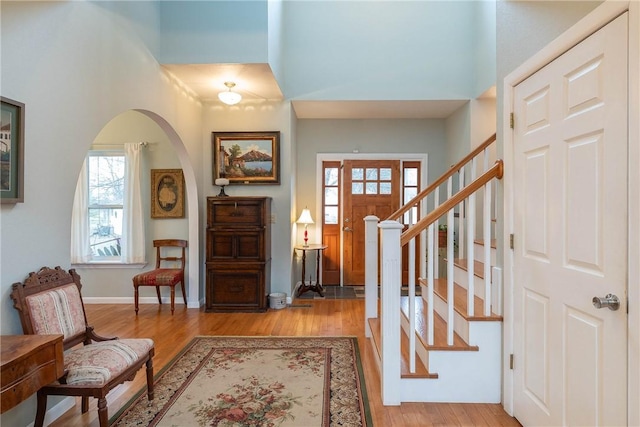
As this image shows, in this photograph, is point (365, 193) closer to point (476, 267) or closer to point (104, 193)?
point (476, 267)

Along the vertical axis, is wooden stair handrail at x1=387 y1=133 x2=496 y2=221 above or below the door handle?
above

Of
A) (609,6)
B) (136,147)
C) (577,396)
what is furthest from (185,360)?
(609,6)

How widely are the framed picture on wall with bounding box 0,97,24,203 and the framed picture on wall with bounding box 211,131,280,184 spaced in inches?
111

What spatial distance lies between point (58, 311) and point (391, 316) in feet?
6.59

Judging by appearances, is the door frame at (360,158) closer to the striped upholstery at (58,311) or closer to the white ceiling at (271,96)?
the white ceiling at (271,96)

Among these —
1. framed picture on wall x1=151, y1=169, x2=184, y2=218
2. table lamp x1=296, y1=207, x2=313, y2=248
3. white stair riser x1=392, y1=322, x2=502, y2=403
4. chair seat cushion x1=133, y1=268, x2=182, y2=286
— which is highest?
framed picture on wall x1=151, y1=169, x2=184, y2=218

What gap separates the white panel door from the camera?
4.64 ft

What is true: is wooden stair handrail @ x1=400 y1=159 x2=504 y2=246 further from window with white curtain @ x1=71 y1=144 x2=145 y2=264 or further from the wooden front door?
window with white curtain @ x1=71 y1=144 x2=145 y2=264

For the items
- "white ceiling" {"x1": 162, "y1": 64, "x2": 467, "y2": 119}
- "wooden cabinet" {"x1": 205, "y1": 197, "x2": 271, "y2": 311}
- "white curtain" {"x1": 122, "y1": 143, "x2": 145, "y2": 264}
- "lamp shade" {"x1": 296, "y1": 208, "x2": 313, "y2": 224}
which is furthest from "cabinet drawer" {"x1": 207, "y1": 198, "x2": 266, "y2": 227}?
"white ceiling" {"x1": 162, "y1": 64, "x2": 467, "y2": 119}

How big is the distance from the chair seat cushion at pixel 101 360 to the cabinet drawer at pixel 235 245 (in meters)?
2.13

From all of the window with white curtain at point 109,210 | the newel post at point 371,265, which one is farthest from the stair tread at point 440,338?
the window with white curtain at point 109,210

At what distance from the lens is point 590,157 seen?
1541mm

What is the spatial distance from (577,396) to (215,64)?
12.7 ft

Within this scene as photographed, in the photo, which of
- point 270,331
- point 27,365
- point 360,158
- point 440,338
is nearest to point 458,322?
point 440,338
